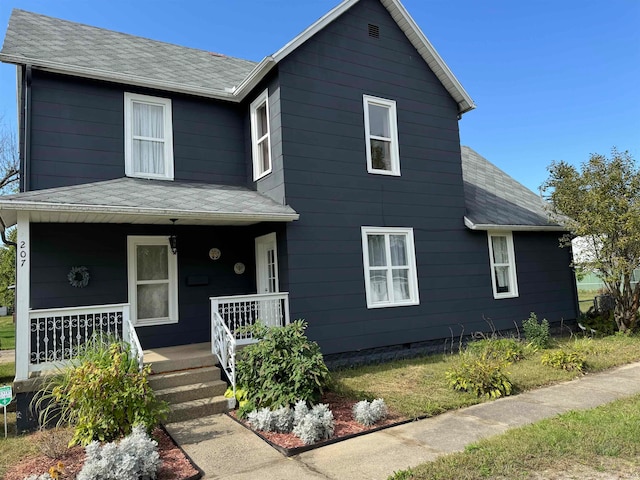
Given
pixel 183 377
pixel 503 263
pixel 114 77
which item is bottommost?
pixel 183 377

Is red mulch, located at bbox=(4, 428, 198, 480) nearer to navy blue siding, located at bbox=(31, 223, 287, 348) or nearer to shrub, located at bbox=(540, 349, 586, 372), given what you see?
navy blue siding, located at bbox=(31, 223, 287, 348)

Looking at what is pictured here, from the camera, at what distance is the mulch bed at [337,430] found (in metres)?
4.53

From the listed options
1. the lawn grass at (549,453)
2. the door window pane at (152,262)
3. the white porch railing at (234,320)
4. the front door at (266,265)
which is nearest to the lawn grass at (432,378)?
the lawn grass at (549,453)

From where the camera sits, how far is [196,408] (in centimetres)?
574

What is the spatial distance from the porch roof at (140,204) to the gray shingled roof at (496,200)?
208 inches

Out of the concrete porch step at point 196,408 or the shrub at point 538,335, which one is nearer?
the concrete porch step at point 196,408

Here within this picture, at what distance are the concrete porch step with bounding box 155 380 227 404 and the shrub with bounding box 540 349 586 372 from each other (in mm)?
5688

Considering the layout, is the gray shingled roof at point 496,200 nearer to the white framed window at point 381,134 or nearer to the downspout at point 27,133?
the white framed window at point 381,134

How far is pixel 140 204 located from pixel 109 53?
4.41 meters

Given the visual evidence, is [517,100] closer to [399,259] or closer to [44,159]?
[399,259]

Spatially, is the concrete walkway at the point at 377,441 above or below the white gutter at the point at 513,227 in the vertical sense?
below

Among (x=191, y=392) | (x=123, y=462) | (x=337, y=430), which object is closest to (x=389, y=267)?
(x=337, y=430)

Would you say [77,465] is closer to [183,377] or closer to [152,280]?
[183,377]

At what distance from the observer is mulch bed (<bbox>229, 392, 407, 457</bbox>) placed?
4530mm
